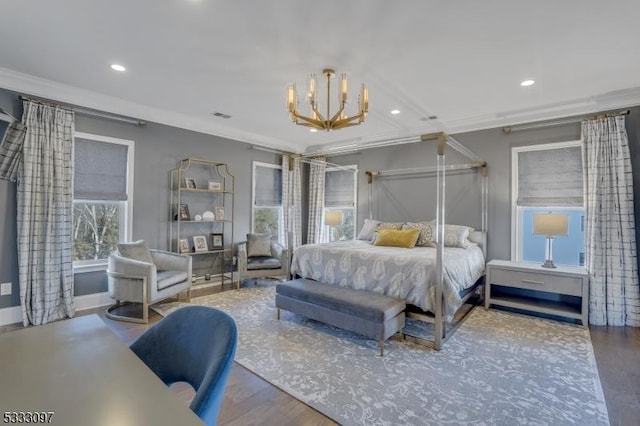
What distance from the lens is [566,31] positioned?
93.7 inches

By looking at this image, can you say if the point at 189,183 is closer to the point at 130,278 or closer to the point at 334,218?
the point at 130,278

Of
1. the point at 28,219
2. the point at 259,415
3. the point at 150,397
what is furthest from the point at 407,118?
the point at 28,219

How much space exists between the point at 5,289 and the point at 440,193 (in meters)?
5.07

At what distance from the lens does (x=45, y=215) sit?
3438 millimetres

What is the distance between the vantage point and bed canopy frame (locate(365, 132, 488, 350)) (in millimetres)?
2867

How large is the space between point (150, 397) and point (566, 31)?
11.1ft

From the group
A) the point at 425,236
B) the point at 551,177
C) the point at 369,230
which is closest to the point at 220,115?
the point at 369,230

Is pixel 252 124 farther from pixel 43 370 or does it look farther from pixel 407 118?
pixel 43 370

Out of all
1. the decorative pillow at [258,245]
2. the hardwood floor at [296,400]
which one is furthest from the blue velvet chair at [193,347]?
the decorative pillow at [258,245]

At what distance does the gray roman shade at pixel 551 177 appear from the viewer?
3934 millimetres

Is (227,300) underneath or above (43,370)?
underneath

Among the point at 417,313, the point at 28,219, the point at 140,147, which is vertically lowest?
the point at 417,313

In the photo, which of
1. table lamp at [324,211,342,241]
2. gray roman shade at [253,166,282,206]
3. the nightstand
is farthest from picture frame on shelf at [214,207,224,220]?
the nightstand

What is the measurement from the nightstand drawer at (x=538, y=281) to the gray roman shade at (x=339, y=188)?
2.87m
